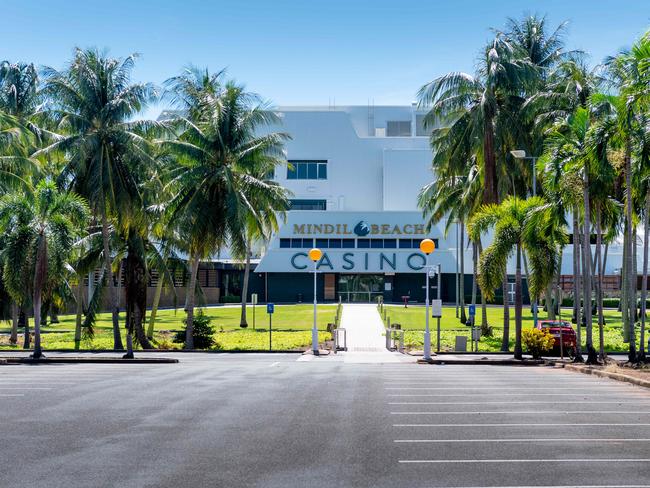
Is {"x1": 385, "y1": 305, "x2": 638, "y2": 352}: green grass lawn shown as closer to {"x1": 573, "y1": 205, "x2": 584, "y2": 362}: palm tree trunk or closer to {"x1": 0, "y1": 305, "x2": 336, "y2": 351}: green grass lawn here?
{"x1": 0, "y1": 305, "x2": 336, "y2": 351}: green grass lawn

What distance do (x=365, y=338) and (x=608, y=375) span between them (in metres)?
19.3

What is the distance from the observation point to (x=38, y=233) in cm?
2719

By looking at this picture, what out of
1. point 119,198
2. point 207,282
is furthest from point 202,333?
point 207,282

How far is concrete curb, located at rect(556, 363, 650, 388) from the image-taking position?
694 inches

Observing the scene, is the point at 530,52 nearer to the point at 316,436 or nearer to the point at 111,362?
the point at 111,362

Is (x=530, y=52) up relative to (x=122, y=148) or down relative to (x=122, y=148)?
up

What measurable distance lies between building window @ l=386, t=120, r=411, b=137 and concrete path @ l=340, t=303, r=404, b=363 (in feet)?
115

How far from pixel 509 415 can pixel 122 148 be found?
2399 centimetres

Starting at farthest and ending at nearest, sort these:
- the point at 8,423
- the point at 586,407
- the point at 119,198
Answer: the point at 119,198 < the point at 586,407 < the point at 8,423

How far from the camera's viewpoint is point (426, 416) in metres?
12.7

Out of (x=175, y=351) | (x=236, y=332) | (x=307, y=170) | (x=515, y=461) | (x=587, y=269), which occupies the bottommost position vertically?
(x=175, y=351)

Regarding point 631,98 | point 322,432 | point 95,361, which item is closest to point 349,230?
point 95,361

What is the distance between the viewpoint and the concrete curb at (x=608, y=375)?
17625 millimetres

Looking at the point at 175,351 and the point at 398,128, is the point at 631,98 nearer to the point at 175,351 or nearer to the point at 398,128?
the point at 175,351
